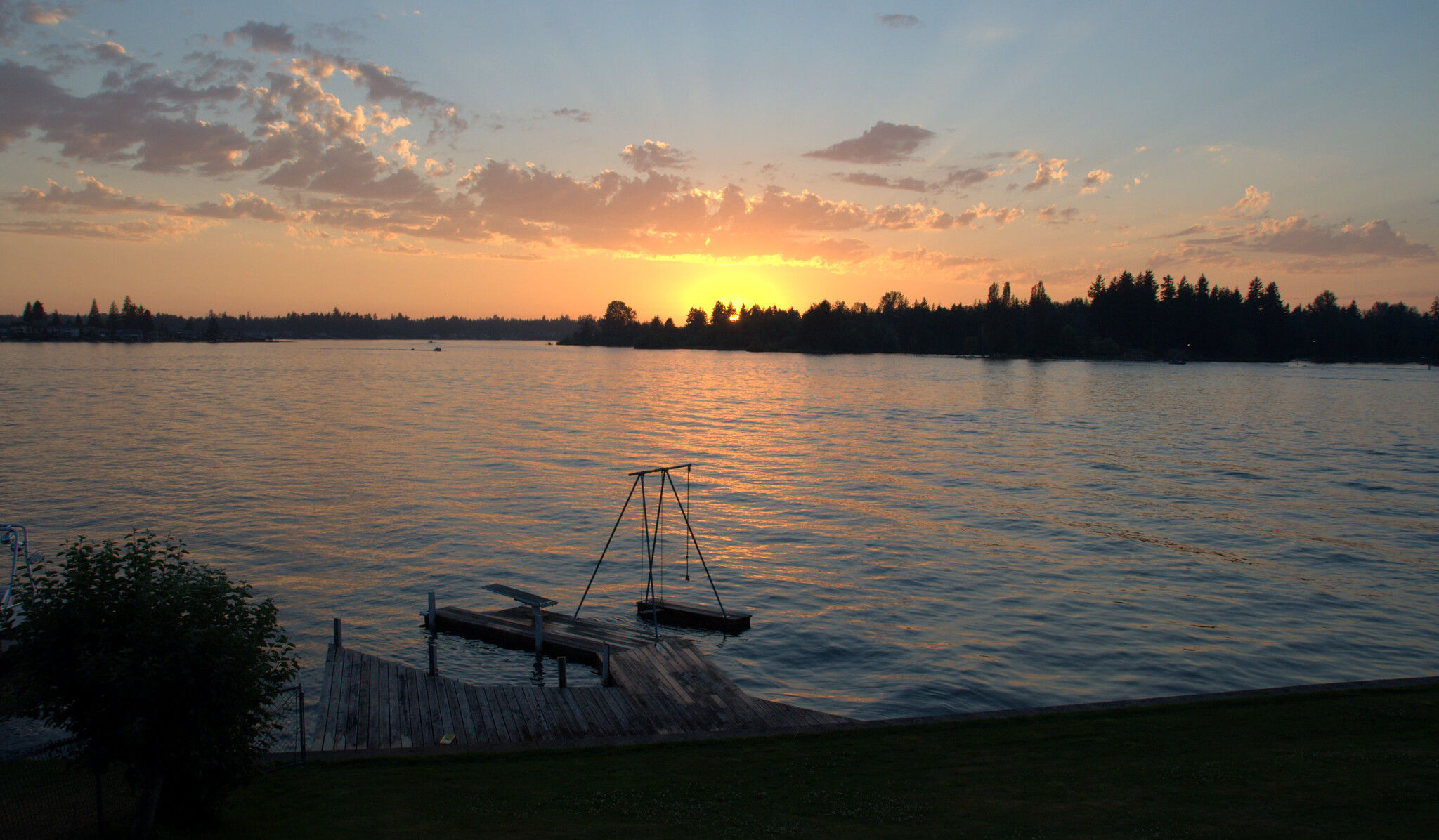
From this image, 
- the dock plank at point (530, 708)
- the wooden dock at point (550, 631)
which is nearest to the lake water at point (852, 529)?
the wooden dock at point (550, 631)

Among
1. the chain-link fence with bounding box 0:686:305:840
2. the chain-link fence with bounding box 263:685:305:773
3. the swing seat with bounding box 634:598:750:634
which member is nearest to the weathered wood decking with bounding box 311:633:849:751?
the chain-link fence with bounding box 263:685:305:773

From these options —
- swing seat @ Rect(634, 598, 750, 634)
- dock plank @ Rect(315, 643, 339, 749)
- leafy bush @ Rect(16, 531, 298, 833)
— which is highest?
leafy bush @ Rect(16, 531, 298, 833)

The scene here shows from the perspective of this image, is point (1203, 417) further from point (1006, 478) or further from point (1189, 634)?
point (1189, 634)

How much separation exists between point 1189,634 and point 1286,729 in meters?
9.87

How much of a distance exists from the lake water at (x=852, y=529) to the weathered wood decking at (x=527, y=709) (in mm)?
2454

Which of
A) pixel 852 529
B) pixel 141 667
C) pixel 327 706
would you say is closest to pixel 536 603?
pixel 327 706

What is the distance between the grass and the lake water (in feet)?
14.7

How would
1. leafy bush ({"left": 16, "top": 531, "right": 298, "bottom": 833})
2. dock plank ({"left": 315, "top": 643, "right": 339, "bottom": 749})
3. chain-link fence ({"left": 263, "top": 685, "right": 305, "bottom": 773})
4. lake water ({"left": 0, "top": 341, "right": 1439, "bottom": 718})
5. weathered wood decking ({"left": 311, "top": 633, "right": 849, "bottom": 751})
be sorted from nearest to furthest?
leafy bush ({"left": 16, "top": 531, "right": 298, "bottom": 833})
chain-link fence ({"left": 263, "top": 685, "right": 305, "bottom": 773})
dock plank ({"left": 315, "top": 643, "right": 339, "bottom": 749})
weathered wood decking ({"left": 311, "top": 633, "right": 849, "bottom": 751})
lake water ({"left": 0, "top": 341, "right": 1439, "bottom": 718})

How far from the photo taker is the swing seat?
72.9 ft

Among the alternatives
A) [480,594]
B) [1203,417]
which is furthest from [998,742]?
[1203,417]

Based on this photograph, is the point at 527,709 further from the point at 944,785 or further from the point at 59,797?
the point at 944,785

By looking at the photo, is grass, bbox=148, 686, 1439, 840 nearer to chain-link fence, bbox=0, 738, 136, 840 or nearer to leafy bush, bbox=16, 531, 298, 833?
chain-link fence, bbox=0, 738, 136, 840

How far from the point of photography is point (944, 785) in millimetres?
11289

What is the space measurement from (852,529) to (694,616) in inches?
553
